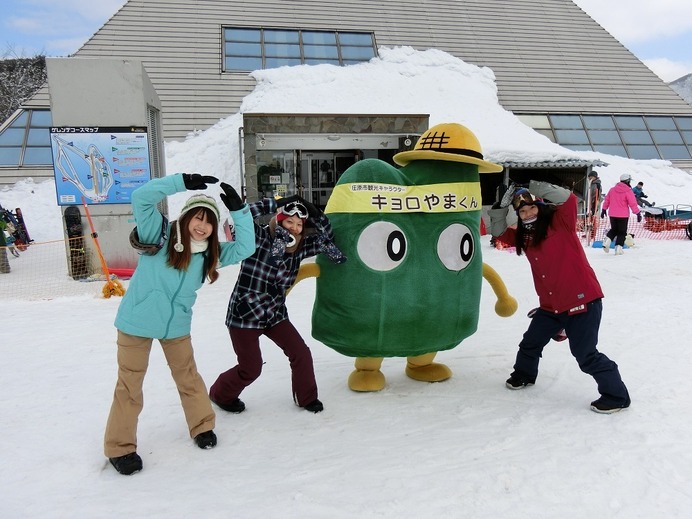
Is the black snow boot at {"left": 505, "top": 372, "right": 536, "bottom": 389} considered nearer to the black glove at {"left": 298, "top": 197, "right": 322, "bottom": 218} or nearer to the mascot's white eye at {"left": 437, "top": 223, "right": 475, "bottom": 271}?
the mascot's white eye at {"left": 437, "top": 223, "right": 475, "bottom": 271}

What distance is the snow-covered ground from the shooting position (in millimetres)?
2766

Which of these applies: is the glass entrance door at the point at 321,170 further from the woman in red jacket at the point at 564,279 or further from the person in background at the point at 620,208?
the woman in red jacket at the point at 564,279

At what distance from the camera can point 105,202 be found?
907 cm

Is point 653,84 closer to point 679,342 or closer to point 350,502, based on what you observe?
point 679,342

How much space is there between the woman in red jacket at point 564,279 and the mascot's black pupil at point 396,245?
829 mm

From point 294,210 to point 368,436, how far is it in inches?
61.7

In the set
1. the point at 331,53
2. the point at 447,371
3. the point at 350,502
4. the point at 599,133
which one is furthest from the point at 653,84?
the point at 350,502

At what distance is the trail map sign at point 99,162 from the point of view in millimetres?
8859

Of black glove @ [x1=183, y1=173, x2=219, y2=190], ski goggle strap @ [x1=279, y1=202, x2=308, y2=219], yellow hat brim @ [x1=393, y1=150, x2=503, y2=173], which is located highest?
yellow hat brim @ [x1=393, y1=150, x2=503, y2=173]

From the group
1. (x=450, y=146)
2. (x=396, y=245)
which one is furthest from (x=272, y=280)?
(x=450, y=146)

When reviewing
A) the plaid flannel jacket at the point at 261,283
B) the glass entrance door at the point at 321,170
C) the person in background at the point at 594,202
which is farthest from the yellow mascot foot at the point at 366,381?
the glass entrance door at the point at 321,170

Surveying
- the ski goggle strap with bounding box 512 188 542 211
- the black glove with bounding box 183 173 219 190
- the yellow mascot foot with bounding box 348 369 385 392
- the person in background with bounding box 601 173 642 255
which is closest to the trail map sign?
the yellow mascot foot with bounding box 348 369 385 392

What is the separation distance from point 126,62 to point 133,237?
7.27 metres

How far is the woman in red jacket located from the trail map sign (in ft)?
23.1
